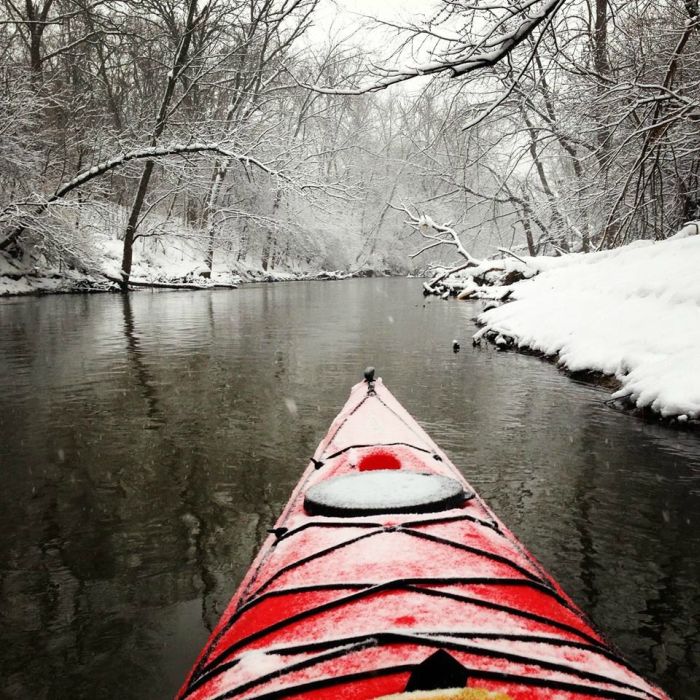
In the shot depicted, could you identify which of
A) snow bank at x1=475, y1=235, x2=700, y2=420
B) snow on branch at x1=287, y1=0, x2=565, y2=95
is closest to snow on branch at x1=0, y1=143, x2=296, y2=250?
snow bank at x1=475, y1=235, x2=700, y2=420

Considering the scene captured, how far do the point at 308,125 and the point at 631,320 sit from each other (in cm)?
3073

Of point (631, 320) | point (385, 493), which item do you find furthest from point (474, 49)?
point (631, 320)

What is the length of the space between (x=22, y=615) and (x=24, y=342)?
8.08 metres

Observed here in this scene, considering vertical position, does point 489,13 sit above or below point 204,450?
above

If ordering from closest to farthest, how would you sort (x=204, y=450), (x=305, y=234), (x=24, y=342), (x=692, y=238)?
1. (x=204, y=450)
2. (x=692, y=238)
3. (x=24, y=342)
4. (x=305, y=234)

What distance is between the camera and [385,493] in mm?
2176

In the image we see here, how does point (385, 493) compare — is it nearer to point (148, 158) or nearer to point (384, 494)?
point (384, 494)

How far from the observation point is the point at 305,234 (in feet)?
113

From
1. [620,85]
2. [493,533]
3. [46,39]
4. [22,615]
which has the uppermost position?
[46,39]

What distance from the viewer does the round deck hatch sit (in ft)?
6.75

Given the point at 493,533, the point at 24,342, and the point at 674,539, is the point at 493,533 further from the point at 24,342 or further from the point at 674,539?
the point at 24,342

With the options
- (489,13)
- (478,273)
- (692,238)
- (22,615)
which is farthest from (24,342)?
(478,273)

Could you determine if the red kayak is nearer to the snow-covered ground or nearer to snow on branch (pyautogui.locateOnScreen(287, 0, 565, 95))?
snow on branch (pyautogui.locateOnScreen(287, 0, 565, 95))

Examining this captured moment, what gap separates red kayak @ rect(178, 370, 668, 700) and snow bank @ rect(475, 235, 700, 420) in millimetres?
3756
